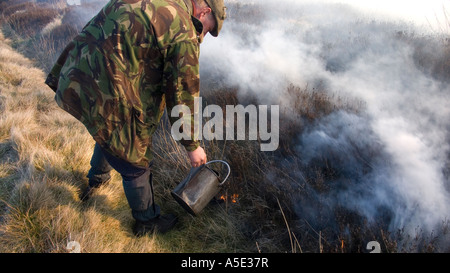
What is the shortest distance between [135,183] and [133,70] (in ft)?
2.74

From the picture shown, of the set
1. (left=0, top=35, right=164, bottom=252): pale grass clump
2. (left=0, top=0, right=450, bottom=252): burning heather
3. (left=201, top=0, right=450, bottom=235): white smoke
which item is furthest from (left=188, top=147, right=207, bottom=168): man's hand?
(left=201, top=0, right=450, bottom=235): white smoke

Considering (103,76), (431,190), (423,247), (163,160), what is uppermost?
(103,76)

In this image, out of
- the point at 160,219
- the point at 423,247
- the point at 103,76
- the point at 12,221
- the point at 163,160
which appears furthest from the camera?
the point at 163,160

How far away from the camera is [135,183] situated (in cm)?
207

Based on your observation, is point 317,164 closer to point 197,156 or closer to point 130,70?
point 197,156

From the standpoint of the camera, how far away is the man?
1.59 metres

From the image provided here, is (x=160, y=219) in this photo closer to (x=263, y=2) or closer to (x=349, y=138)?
(x=349, y=138)

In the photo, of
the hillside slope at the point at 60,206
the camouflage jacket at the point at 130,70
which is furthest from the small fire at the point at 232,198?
the camouflage jacket at the point at 130,70

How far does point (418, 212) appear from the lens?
83.8 inches

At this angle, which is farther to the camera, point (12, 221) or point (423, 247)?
point (12, 221)

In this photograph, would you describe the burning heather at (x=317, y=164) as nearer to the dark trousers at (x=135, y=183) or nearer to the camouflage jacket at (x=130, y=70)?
the dark trousers at (x=135, y=183)

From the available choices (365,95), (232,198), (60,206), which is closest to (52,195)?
(60,206)
